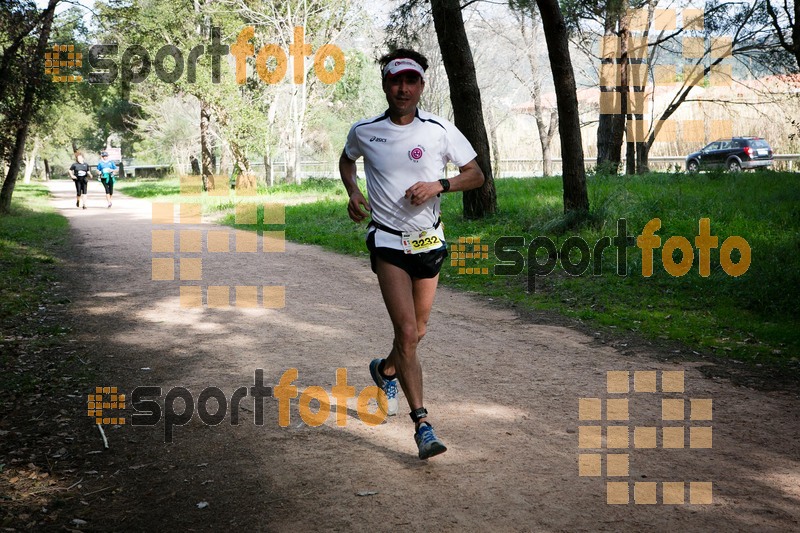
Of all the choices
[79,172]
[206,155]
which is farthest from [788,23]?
[206,155]

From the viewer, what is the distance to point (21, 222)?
69.1 feet

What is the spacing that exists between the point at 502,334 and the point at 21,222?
17.6 meters

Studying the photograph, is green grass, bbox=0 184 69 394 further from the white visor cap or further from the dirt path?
the white visor cap

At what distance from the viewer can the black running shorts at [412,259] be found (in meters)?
4.67

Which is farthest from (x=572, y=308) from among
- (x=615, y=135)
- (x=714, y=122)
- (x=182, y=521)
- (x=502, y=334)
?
(x=714, y=122)

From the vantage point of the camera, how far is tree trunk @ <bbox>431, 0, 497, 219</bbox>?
1502 cm

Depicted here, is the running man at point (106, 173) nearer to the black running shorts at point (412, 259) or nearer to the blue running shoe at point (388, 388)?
the blue running shoe at point (388, 388)

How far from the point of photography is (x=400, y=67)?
459cm

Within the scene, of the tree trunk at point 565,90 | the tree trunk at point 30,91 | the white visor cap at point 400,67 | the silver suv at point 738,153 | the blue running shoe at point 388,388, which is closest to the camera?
the white visor cap at point 400,67

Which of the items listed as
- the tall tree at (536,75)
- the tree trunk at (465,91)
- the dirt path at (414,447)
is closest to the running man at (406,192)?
the dirt path at (414,447)

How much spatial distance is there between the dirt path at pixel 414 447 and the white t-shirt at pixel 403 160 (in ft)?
4.78

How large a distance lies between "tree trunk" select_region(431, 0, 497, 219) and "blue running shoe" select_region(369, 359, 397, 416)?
10.4 metres

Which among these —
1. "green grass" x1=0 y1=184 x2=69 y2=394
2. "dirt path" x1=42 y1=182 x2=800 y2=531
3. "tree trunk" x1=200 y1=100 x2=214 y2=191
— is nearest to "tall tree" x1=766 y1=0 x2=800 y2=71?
"dirt path" x1=42 y1=182 x2=800 y2=531

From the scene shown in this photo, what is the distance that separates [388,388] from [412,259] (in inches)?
47.2
